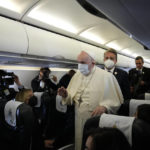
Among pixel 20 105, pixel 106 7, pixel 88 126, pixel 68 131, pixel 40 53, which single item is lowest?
pixel 68 131

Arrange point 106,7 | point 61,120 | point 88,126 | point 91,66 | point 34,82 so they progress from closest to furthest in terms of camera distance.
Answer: point 88,126 → point 106,7 → point 91,66 → point 61,120 → point 34,82

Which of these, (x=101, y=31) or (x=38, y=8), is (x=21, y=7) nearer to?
(x=38, y=8)

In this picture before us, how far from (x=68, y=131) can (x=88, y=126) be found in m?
2.18

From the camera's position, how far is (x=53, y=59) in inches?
103

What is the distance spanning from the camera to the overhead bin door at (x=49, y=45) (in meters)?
2.12

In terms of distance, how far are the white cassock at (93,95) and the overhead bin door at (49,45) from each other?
0.66m

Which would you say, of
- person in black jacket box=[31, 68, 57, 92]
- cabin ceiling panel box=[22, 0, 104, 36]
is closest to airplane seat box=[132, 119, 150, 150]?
cabin ceiling panel box=[22, 0, 104, 36]

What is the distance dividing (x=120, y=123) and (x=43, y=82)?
2.85 metres

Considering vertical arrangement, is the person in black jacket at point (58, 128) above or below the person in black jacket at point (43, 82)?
below

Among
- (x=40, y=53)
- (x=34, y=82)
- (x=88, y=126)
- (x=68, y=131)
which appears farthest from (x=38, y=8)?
(x=68, y=131)

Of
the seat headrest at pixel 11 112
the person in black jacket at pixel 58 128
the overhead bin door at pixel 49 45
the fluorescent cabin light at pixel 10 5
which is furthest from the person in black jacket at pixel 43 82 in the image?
the seat headrest at pixel 11 112

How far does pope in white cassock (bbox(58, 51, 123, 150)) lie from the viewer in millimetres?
2037

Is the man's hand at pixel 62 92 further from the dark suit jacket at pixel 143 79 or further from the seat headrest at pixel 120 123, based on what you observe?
the dark suit jacket at pixel 143 79

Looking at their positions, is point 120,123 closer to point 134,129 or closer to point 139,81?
point 134,129
